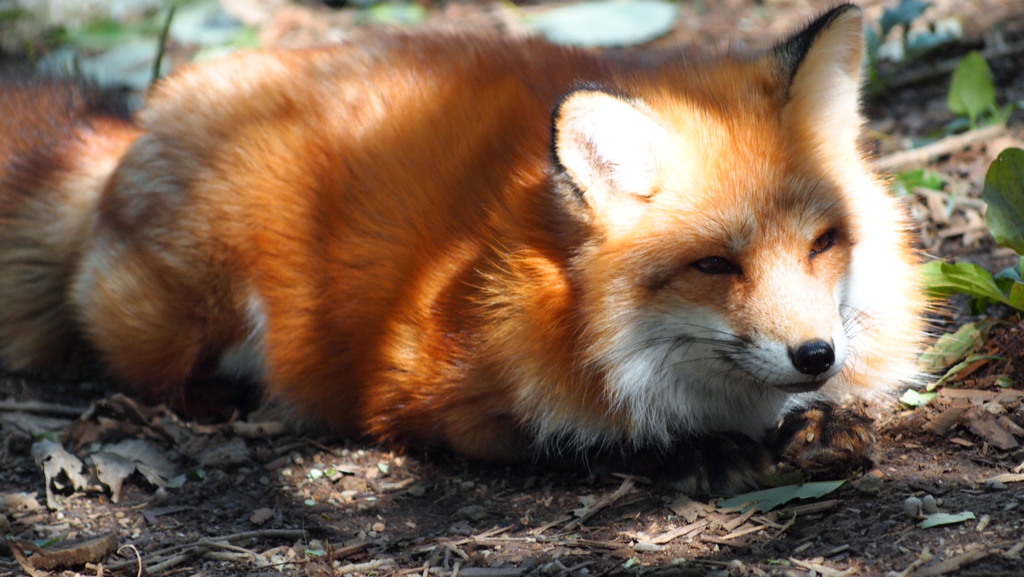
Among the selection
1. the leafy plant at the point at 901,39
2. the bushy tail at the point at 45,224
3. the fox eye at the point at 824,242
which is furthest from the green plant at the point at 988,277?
the bushy tail at the point at 45,224

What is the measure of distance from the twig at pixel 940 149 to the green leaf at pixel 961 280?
1.71 meters

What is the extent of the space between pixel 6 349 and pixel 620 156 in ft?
10.7

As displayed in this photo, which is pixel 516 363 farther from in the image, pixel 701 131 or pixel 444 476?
pixel 701 131

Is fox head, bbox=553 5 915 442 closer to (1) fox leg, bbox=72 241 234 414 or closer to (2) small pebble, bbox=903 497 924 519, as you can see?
(2) small pebble, bbox=903 497 924 519

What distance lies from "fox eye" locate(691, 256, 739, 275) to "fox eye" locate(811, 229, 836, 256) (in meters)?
0.30

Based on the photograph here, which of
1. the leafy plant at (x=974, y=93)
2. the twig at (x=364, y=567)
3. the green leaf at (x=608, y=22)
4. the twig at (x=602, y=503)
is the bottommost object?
the twig at (x=364, y=567)

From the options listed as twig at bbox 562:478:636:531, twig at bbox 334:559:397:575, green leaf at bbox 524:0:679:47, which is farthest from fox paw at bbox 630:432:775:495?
green leaf at bbox 524:0:679:47

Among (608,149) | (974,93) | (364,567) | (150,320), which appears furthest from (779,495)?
(974,93)

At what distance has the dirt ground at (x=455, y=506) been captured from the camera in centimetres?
299

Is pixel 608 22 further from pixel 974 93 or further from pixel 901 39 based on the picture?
pixel 974 93

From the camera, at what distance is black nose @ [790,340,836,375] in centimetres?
291

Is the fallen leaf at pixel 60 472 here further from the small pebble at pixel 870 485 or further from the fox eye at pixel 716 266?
the small pebble at pixel 870 485

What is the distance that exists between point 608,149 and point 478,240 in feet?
2.22

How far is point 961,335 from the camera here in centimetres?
397
